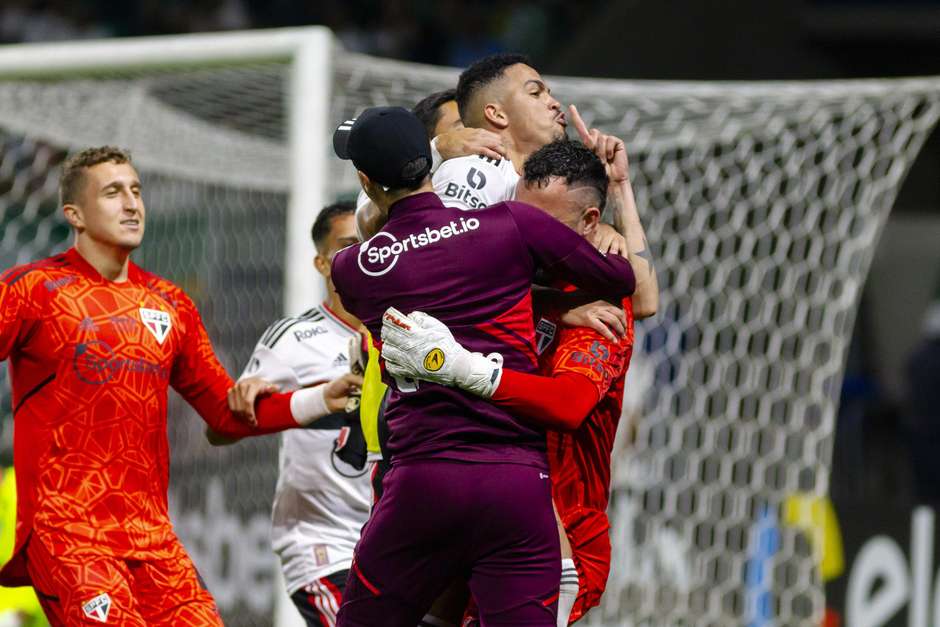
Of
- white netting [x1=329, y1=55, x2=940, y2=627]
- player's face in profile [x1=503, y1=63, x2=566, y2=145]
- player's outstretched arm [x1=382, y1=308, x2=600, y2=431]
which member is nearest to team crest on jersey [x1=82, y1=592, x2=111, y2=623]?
player's outstretched arm [x1=382, y1=308, x2=600, y2=431]

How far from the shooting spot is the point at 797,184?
7766mm

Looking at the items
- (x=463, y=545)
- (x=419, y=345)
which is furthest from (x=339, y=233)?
(x=463, y=545)

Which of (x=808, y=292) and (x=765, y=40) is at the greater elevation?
(x=765, y=40)

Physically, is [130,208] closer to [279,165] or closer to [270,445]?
[279,165]

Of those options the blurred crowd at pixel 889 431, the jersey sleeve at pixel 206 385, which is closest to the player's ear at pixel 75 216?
the jersey sleeve at pixel 206 385

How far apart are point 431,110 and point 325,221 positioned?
0.93 m

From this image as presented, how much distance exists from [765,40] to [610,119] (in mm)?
4278

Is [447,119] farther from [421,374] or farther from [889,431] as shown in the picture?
[889,431]

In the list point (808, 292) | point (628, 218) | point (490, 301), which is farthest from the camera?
point (808, 292)

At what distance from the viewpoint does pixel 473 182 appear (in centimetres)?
368

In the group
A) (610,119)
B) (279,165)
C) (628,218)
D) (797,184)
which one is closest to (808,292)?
(797,184)

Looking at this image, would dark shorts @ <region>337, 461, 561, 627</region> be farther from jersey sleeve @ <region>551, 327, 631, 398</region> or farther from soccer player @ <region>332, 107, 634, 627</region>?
jersey sleeve @ <region>551, 327, 631, 398</region>

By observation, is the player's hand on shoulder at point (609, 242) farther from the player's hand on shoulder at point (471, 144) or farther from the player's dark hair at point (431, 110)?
the player's dark hair at point (431, 110)

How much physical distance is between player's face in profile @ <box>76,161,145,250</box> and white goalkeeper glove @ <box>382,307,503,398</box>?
1358 mm
